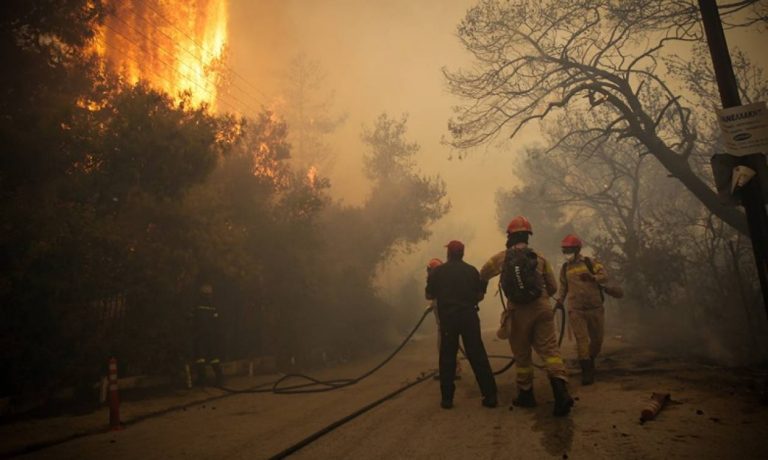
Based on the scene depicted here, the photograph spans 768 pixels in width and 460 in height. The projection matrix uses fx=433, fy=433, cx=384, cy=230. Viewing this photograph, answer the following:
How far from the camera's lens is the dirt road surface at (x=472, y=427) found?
3688 mm

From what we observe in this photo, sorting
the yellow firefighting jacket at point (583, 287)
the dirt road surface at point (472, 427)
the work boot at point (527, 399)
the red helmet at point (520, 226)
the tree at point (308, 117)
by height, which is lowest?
the dirt road surface at point (472, 427)

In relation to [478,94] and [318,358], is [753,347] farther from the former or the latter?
[318,358]

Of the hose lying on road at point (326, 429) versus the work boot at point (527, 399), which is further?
the work boot at point (527, 399)

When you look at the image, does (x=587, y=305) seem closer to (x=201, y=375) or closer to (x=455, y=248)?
(x=455, y=248)

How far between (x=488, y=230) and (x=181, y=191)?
3279 inches

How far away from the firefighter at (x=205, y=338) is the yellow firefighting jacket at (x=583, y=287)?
712cm

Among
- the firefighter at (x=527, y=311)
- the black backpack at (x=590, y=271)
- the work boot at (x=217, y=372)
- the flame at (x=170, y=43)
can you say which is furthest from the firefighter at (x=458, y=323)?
the flame at (x=170, y=43)

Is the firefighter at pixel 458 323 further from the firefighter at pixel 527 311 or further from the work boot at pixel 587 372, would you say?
the work boot at pixel 587 372

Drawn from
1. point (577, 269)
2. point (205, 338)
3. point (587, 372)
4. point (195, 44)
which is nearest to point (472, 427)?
point (587, 372)

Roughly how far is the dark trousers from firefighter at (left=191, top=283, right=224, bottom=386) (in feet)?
18.4

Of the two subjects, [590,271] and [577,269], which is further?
[577,269]

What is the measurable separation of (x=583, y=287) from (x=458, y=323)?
2562 millimetres

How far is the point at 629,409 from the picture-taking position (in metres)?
4.72

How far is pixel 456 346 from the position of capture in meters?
5.89
